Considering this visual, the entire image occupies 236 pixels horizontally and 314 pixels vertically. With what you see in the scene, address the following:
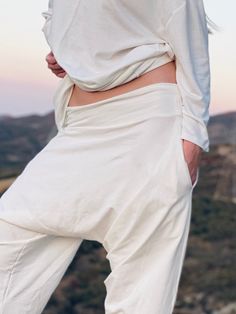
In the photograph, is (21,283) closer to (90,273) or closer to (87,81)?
(87,81)

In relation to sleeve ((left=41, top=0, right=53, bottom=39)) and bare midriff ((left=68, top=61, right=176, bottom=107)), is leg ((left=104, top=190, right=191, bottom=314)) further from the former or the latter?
sleeve ((left=41, top=0, right=53, bottom=39))

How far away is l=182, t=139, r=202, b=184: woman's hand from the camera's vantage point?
194 cm

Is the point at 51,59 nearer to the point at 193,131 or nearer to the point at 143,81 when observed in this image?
the point at 143,81

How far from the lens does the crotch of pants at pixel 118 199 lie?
6.35ft

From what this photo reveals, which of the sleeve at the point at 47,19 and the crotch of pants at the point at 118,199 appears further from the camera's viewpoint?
the sleeve at the point at 47,19

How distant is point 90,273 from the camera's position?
240 inches

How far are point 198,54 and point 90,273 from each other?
4219mm

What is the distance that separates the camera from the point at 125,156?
6.35 ft

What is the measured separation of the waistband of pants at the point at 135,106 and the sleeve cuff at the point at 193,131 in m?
0.03

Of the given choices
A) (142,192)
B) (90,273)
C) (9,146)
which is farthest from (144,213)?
(9,146)

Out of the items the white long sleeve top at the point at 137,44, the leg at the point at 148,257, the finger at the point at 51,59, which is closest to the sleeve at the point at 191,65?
the white long sleeve top at the point at 137,44

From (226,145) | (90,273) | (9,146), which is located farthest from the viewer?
(226,145)

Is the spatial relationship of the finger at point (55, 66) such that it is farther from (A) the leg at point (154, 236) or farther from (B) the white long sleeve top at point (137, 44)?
(A) the leg at point (154, 236)

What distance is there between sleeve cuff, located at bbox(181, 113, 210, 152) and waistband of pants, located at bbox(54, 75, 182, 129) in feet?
0.08
